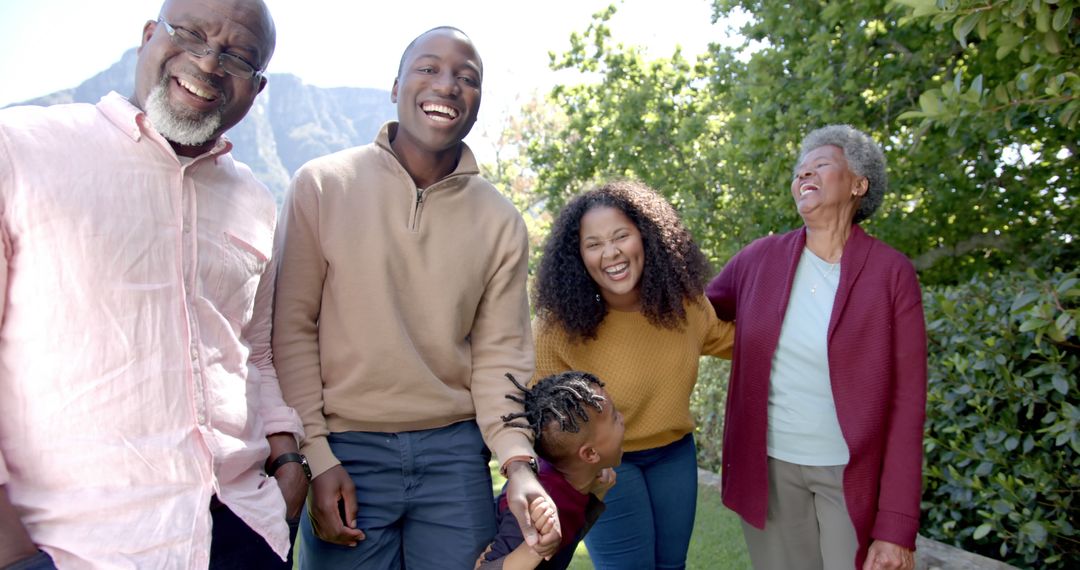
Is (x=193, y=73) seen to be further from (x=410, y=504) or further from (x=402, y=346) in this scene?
(x=410, y=504)

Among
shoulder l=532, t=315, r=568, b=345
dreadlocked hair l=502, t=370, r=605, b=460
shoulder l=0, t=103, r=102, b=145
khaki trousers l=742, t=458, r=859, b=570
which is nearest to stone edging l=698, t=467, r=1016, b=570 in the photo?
khaki trousers l=742, t=458, r=859, b=570

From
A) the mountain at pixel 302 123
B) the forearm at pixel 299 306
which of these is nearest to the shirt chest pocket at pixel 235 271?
the forearm at pixel 299 306

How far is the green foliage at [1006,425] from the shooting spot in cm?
387

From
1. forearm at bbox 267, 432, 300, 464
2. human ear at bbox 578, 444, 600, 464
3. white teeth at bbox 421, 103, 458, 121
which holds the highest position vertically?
white teeth at bbox 421, 103, 458, 121

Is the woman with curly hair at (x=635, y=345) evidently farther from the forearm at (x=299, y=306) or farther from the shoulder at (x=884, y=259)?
the forearm at (x=299, y=306)

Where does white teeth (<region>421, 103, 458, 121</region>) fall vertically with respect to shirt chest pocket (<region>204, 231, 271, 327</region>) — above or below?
above

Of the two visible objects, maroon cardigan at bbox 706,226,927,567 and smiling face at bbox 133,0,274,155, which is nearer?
smiling face at bbox 133,0,274,155

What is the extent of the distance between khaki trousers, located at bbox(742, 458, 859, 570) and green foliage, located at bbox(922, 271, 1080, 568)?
1201mm

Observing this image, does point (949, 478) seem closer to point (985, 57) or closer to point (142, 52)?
point (985, 57)

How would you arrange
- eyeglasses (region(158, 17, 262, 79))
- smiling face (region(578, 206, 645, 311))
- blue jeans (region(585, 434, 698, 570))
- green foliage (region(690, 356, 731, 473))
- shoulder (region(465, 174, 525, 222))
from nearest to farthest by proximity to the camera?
eyeglasses (region(158, 17, 262, 79))
shoulder (region(465, 174, 525, 222))
blue jeans (region(585, 434, 698, 570))
smiling face (region(578, 206, 645, 311))
green foliage (region(690, 356, 731, 473))

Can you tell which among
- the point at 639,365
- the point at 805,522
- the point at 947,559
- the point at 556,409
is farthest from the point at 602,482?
the point at 947,559

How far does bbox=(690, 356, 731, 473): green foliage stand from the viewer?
25.8 feet

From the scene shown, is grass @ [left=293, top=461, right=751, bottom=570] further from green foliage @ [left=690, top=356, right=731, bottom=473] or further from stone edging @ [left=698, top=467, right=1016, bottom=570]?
green foliage @ [left=690, top=356, right=731, bottom=473]

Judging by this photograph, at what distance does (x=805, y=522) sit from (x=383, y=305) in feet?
6.07
